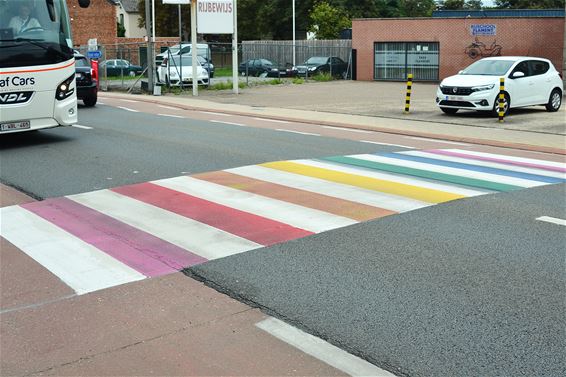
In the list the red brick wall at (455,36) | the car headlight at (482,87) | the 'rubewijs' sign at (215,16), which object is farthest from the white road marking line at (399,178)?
the red brick wall at (455,36)

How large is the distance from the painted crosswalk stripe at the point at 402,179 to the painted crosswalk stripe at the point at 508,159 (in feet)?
8.66

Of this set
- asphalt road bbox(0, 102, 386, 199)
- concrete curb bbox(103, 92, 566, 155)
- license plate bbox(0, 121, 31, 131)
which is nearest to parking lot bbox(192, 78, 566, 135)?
concrete curb bbox(103, 92, 566, 155)

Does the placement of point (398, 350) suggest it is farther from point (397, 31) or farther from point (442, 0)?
point (442, 0)

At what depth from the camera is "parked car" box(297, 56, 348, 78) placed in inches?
1691

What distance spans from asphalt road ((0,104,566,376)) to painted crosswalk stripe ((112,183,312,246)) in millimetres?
327

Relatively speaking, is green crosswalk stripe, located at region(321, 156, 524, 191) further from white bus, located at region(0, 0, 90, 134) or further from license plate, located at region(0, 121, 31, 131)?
license plate, located at region(0, 121, 31, 131)

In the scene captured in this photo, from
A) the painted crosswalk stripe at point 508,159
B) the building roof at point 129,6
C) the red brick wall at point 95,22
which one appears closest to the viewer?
the painted crosswalk stripe at point 508,159

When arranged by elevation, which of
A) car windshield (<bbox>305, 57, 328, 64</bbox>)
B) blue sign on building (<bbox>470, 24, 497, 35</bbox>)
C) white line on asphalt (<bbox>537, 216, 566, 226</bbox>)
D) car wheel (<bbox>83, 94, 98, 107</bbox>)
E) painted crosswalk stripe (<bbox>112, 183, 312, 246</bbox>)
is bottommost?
white line on asphalt (<bbox>537, 216, 566, 226</bbox>)

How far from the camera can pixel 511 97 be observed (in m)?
20.4

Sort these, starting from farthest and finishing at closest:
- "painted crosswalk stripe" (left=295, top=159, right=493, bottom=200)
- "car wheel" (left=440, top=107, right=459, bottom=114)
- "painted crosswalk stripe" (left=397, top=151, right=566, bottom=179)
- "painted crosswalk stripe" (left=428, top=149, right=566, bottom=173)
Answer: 1. "car wheel" (left=440, top=107, right=459, bottom=114)
2. "painted crosswalk stripe" (left=428, top=149, right=566, bottom=173)
3. "painted crosswalk stripe" (left=397, top=151, right=566, bottom=179)
4. "painted crosswalk stripe" (left=295, top=159, right=493, bottom=200)

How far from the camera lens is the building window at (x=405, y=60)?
40719mm

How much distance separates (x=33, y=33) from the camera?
496 inches

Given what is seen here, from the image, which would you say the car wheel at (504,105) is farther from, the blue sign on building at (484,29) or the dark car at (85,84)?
the blue sign on building at (484,29)

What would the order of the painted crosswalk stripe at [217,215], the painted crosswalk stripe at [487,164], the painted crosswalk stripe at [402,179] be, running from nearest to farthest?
the painted crosswalk stripe at [217,215], the painted crosswalk stripe at [402,179], the painted crosswalk stripe at [487,164]
